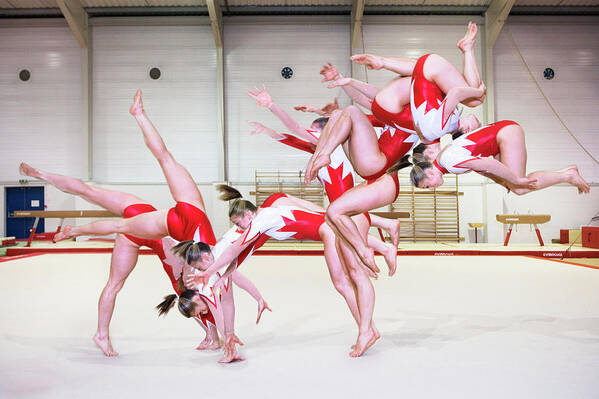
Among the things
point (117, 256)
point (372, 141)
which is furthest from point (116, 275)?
point (372, 141)

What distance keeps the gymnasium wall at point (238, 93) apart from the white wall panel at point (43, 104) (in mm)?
27

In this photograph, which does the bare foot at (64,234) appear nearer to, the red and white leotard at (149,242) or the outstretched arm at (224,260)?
the red and white leotard at (149,242)

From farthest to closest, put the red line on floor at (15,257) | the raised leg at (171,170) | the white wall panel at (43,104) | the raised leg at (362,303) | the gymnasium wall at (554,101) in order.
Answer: the white wall panel at (43,104) < the gymnasium wall at (554,101) < the red line on floor at (15,257) < the raised leg at (171,170) < the raised leg at (362,303)

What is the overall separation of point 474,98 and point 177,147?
10.4m

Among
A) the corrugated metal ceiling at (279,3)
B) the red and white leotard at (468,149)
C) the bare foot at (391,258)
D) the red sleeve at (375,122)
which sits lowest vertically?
the bare foot at (391,258)

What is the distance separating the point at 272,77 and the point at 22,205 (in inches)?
298

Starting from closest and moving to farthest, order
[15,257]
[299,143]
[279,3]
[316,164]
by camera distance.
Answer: [316,164]
[299,143]
[15,257]
[279,3]

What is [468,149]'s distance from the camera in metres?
2.62

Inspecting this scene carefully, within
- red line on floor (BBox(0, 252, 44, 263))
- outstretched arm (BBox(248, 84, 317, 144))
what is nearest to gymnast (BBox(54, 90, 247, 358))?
outstretched arm (BBox(248, 84, 317, 144))

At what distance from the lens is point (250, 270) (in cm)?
673

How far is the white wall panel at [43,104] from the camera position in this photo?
12078mm

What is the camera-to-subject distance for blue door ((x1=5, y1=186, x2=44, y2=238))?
40.1 feet

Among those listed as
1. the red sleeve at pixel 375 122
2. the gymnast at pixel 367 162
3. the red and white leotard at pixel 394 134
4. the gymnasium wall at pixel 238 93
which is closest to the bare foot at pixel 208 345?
the gymnast at pixel 367 162

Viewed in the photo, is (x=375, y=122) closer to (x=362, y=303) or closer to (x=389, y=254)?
(x=389, y=254)
